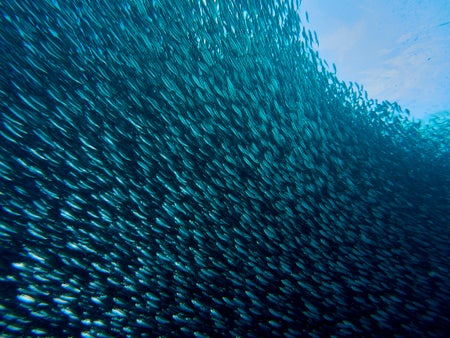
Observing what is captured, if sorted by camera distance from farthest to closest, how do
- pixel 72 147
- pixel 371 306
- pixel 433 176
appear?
pixel 433 176, pixel 72 147, pixel 371 306

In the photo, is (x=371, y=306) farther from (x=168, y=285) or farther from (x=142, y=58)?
(x=142, y=58)

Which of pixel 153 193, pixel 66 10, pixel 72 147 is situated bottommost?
pixel 153 193

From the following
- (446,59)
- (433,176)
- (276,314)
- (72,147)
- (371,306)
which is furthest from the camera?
(446,59)

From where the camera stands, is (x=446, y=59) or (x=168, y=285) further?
(x=446, y=59)

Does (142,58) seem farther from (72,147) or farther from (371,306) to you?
(371,306)

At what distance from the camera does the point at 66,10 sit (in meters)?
7.38

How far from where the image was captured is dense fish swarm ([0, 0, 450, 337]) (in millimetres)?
6520

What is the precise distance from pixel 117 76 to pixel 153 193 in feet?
11.7

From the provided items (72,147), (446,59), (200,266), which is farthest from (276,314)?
(446,59)

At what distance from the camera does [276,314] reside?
6.08m

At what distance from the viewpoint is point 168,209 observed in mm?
6660

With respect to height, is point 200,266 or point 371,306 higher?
point 200,266

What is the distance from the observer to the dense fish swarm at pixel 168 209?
652 cm

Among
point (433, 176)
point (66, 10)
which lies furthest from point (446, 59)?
point (66, 10)
